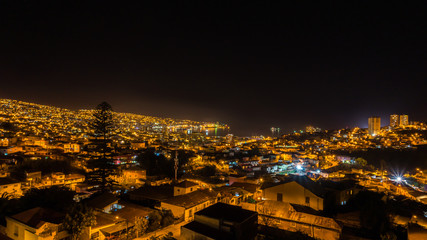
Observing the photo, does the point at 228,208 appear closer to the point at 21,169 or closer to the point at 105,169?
the point at 105,169

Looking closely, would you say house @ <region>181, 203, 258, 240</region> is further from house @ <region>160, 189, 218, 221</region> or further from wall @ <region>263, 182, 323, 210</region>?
wall @ <region>263, 182, 323, 210</region>

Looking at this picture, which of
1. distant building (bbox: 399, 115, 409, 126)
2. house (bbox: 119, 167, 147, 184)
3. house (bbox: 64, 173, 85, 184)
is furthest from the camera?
distant building (bbox: 399, 115, 409, 126)

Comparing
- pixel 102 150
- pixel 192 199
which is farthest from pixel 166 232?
pixel 102 150

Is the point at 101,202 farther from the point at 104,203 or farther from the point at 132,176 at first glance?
the point at 132,176

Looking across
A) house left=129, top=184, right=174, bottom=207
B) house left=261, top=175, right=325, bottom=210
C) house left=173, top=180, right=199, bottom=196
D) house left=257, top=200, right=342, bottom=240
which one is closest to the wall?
house left=261, top=175, right=325, bottom=210

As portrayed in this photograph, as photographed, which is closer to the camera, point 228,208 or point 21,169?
point 228,208

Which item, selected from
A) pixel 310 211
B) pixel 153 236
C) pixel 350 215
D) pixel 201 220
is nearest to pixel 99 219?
pixel 153 236

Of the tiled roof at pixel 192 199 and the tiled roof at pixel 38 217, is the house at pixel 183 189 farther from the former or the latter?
the tiled roof at pixel 38 217
